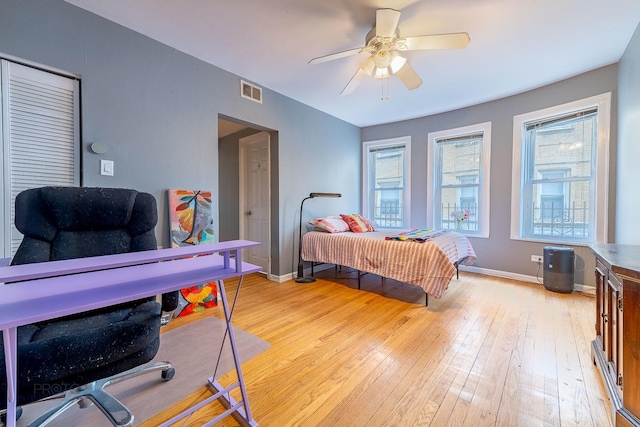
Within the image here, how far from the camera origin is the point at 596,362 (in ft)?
5.48

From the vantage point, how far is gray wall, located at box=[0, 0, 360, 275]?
1883 millimetres

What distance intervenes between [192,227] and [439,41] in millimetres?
2708

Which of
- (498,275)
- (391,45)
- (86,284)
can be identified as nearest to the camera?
(86,284)

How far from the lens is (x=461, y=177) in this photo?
160 inches

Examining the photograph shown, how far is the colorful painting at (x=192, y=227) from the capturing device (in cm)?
250

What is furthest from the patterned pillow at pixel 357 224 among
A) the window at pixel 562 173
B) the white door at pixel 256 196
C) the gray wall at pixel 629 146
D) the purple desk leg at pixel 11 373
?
the purple desk leg at pixel 11 373

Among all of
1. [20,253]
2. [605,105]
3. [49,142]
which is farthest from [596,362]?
[49,142]

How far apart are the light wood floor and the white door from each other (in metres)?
1.04

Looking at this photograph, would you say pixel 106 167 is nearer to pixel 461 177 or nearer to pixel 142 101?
pixel 142 101

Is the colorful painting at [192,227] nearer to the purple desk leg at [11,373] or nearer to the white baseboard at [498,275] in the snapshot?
the white baseboard at [498,275]

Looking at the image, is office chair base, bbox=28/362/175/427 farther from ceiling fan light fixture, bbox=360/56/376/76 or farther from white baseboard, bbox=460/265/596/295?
white baseboard, bbox=460/265/596/295

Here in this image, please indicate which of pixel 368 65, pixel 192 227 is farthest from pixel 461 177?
pixel 192 227

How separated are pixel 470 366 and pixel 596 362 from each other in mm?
799

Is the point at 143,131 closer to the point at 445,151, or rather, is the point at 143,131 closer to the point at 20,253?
the point at 20,253
